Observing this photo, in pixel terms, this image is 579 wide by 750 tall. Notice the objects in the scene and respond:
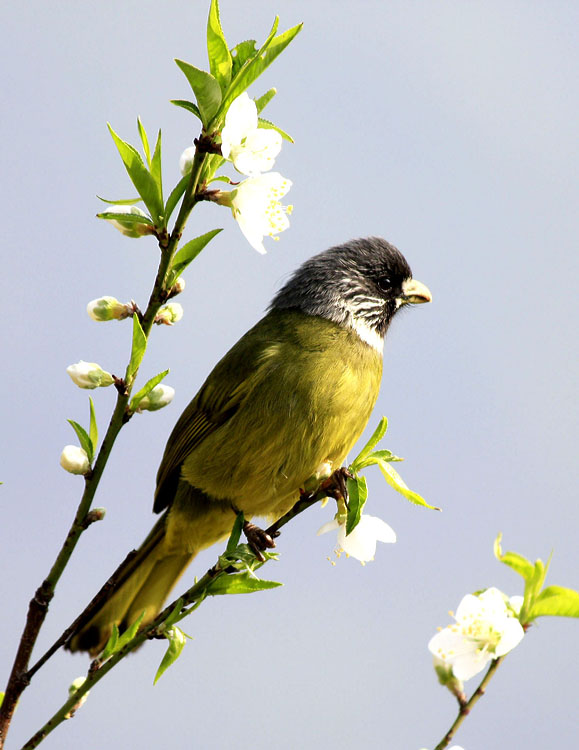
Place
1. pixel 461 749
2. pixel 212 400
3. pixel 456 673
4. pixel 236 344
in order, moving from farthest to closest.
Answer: pixel 236 344
pixel 212 400
pixel 456 673
pixel 461 749

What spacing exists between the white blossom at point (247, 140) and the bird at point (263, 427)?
1.35 metres

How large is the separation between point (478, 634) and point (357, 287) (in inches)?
97.2

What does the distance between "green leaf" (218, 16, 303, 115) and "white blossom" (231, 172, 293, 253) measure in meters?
0.23

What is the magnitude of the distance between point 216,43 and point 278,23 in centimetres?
16

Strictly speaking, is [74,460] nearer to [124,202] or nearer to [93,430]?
[93,430]

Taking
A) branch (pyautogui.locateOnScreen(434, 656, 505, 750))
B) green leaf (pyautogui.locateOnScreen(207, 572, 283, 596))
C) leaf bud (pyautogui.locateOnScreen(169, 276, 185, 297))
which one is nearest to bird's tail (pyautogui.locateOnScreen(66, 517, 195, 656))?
green leaf (pyautogui.locateOnScreen(207, 572, 283, 596))

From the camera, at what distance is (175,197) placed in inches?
85.7

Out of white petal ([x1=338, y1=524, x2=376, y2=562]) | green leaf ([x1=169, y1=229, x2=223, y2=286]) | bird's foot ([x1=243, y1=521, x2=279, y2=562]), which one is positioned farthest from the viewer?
bird's foot ([x1=243, y1=521, x2=279, y2=562])

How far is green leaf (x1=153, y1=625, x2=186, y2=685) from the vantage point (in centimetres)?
229

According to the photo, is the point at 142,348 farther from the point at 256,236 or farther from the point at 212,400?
the point at 212,400

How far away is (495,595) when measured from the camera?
2.07 metres

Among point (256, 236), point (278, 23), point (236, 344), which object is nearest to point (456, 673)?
point (256, 236)

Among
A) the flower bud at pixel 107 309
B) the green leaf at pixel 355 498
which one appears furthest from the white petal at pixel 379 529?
the flower bud at pixel 107 309

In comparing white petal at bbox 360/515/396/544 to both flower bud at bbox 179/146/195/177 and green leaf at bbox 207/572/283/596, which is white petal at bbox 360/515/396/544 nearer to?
green leaf at bbox 207/572/283/596
